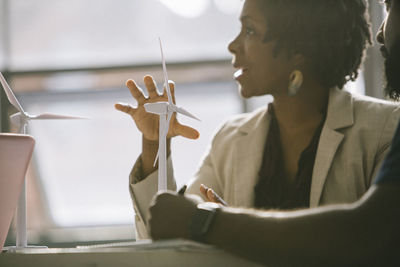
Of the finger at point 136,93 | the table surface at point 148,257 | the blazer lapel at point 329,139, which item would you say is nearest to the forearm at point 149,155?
the finger at point 136,93

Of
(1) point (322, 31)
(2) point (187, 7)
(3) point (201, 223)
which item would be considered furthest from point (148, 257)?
(2) point (187, 7)

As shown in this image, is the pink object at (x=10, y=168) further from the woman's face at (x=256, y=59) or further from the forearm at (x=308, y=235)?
the woman's face at (x=256, y=59)

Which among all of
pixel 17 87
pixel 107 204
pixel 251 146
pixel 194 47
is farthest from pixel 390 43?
pixel 17 87

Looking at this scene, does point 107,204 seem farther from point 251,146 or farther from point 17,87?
point 251,146

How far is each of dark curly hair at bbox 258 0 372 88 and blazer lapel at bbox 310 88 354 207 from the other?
19 cm

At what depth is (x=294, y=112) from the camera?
227cm

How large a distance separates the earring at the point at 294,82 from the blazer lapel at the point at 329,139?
158 millimetres

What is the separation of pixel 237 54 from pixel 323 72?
366mm

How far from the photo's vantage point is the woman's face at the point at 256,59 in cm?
219

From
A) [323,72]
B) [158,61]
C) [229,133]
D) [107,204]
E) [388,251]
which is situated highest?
→ [158,61]

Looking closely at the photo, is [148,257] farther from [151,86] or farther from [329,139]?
[329,139]

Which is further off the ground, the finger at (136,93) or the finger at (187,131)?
the finger at (136,93)

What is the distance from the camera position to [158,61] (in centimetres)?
437

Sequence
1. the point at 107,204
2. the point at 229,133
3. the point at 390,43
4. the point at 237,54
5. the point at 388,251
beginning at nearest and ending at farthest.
Answer: 1. the point at 388,251
2. the point at 390,43
3. the point at 237,54
4. the point at 229,133
5. the point at 107,204
